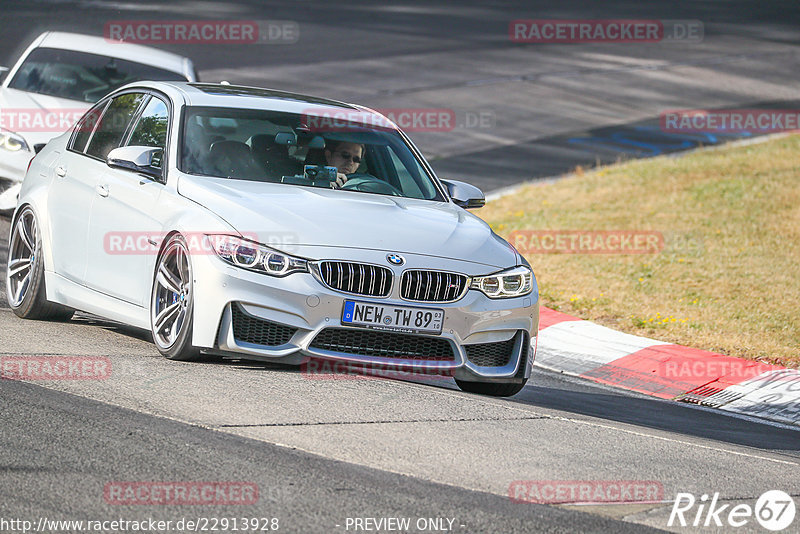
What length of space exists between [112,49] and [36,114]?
1858 millimetres

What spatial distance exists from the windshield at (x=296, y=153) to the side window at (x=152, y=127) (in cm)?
19

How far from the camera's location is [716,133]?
79.6 ft

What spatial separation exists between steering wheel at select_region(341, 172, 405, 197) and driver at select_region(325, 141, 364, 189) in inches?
1.7

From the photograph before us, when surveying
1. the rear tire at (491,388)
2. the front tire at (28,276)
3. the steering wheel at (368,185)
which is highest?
the steering wheel at (368,185)

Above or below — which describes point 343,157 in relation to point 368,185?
above

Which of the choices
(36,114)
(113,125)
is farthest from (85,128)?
(36,114)

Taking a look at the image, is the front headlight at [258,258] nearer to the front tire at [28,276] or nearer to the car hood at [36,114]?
the front tire at [28,276]

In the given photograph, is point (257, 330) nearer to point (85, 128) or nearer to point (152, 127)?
point (152, 127)

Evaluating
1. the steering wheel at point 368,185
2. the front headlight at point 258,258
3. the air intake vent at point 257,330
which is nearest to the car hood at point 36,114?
the steering wheel at point 368,185

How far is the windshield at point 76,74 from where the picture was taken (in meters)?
12.8

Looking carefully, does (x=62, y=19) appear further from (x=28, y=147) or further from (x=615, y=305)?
(x=615, y=305)

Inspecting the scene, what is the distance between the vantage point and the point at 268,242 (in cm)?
656

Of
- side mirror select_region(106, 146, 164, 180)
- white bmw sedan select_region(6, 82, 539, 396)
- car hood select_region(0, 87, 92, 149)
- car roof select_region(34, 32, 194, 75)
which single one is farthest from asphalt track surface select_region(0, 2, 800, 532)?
car roof select_region(34, 32, 194, 75)

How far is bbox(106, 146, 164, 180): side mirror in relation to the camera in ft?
24.2
